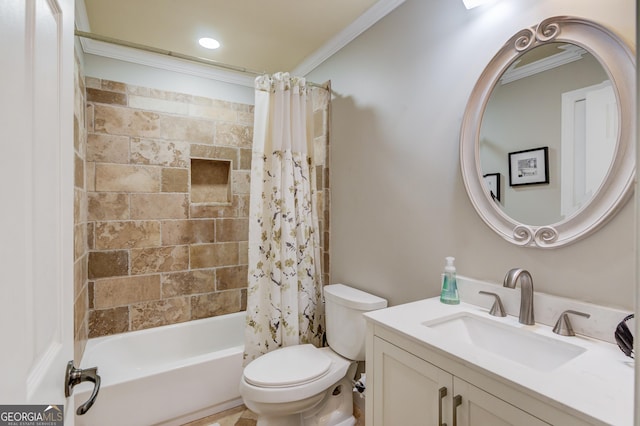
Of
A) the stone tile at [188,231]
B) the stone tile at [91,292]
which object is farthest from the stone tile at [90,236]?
the stone tile at [188,231]

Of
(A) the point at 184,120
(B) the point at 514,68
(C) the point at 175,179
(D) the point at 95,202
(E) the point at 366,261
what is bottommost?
(E) the point at 366,261

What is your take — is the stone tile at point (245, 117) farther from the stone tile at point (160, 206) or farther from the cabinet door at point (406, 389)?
the cabinet door at point (406, 389)

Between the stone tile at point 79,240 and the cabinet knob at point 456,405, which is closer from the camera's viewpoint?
the cabinet knob at point 456,405

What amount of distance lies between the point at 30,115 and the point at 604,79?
1585 millimetres

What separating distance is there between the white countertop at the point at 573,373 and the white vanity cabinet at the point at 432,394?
0.09 feet

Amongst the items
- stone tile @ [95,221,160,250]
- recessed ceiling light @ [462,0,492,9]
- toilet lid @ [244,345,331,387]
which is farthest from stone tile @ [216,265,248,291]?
recessed ceiling light @ [462,0,492,9]

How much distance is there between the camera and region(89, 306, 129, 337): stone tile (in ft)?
7.66

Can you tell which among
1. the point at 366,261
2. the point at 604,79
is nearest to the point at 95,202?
the point at 366,261

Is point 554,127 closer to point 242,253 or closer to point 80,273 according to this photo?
point 242,253

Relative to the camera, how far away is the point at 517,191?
1.29 meters

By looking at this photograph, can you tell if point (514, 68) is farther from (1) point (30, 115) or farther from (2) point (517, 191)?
(1) point (30, 115)

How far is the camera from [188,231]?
2691 mm

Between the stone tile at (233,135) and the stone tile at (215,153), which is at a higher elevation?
the stone tile at (233,135)

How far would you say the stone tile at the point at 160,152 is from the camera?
2.48m
